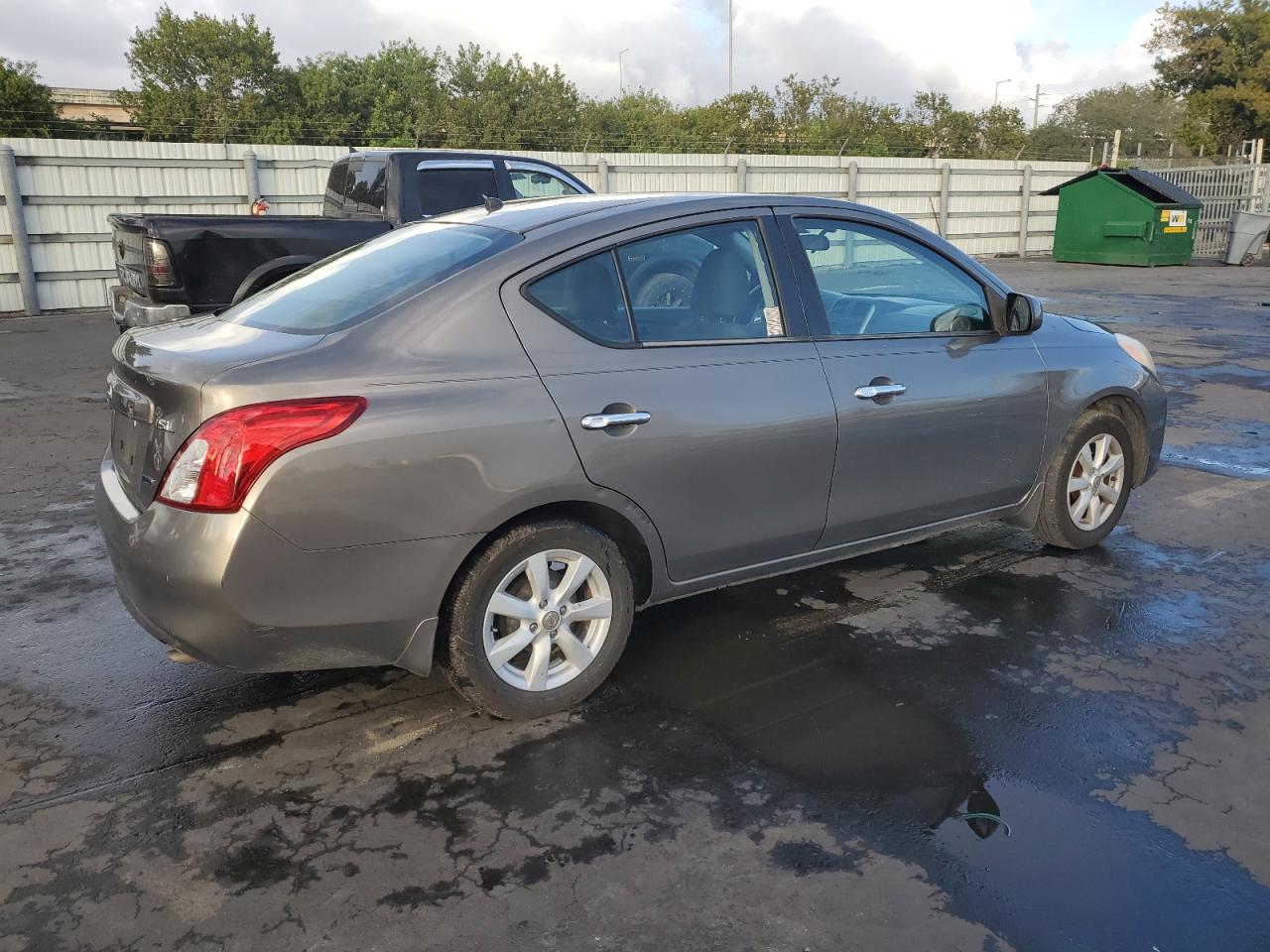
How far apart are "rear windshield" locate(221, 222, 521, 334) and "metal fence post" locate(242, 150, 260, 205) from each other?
45.0 feet

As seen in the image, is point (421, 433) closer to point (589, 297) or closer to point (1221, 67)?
point (589, 297)

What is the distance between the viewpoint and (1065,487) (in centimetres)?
490

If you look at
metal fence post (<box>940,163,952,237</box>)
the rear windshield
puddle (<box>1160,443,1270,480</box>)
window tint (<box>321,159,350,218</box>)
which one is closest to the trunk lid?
the rear windshield

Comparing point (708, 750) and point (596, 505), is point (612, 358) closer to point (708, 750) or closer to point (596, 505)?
point (596, 505)

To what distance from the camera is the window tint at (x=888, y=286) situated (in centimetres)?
416

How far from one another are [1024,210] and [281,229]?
2225 centimetres

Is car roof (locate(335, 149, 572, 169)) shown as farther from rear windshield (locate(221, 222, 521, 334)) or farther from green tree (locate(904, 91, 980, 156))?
green tree (locate(904, 91, 980, 156))

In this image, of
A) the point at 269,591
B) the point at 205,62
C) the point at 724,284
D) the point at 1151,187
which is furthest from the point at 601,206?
the point at 205,62

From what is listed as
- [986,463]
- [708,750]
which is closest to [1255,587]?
[986,463]

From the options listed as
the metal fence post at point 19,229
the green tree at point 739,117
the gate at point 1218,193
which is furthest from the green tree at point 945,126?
the metal fence post at point 19,229

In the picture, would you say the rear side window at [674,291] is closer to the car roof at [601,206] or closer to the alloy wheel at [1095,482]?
the car roof at [601,206]

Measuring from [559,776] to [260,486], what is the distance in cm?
119

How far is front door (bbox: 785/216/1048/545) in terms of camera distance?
13.3 ft

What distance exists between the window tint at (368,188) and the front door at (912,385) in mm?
5897
